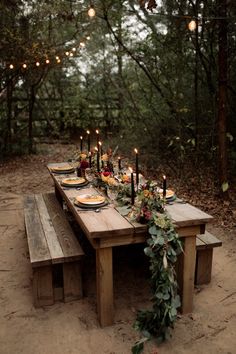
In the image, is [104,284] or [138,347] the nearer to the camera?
[138,347]

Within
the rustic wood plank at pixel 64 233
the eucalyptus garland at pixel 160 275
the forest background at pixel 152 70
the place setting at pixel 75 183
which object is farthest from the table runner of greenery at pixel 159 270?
the forest background at pixel 152 70

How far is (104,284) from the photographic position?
93.3 inches

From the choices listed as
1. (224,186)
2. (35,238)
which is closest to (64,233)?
(35,238)

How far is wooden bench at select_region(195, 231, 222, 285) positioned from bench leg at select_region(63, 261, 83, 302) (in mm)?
1053

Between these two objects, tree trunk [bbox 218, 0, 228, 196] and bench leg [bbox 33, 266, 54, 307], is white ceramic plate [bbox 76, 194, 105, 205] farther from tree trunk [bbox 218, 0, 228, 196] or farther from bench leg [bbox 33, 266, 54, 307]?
tree trunk [bbox 218, 0, 228, 196]

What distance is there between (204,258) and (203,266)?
8 centimetres

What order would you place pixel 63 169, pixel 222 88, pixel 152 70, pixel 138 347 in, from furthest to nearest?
pixel 152 70
pixel 222 88
pixel 63 169
pixel 138 347

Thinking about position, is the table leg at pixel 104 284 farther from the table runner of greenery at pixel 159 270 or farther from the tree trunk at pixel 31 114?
the tree trunk at pixel 31 114

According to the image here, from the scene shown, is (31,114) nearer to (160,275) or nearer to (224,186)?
(224,186)

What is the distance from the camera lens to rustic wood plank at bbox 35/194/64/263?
8.55ft

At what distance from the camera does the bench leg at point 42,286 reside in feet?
8.67

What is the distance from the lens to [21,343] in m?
2.28

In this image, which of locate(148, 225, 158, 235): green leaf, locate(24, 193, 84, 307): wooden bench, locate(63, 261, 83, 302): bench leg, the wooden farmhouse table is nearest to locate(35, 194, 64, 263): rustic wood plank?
locate(24, 193, 84, 307): wooden bench

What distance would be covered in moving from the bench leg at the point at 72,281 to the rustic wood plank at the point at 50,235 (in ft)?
0.40
